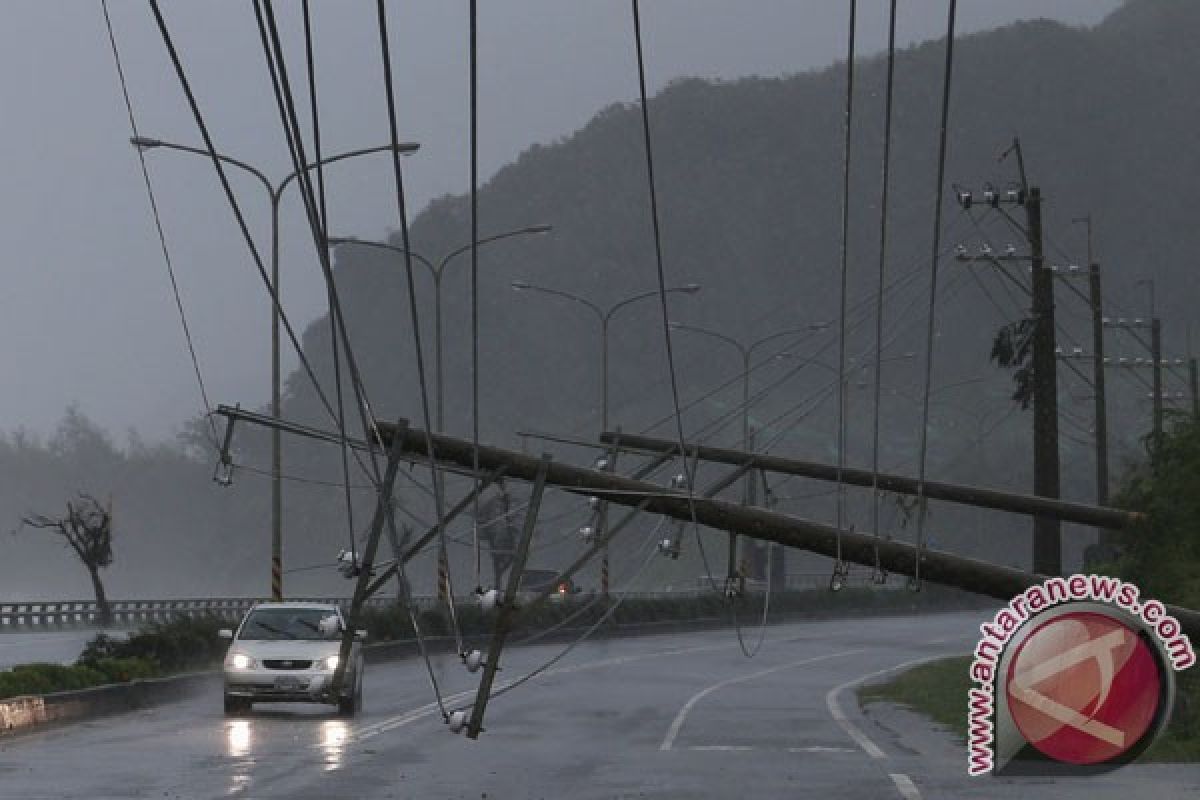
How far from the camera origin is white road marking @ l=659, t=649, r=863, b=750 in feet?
103

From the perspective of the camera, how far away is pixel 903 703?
4091 centimetres

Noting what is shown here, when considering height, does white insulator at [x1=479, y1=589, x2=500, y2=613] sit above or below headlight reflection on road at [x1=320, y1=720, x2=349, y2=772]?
above

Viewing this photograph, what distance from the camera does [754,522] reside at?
800 inches

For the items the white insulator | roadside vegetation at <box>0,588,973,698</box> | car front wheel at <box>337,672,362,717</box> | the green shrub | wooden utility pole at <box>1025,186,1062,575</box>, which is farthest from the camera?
the green shrub

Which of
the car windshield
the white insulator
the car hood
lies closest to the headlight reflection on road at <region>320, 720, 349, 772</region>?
the car hood

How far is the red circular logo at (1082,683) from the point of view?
14.3 meters

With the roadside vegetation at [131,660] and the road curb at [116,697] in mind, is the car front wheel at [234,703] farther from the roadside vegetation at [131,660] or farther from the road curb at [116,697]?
the roadside vegetation at [131,660]

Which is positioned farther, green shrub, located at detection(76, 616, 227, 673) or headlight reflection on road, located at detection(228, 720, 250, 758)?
green shrub, located at detection(76, 616, 227, 673)

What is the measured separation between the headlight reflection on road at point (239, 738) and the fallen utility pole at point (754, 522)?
8.17m

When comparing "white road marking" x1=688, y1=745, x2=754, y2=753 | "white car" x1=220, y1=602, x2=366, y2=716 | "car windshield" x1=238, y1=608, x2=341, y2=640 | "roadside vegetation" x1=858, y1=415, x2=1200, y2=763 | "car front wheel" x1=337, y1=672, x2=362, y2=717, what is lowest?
"car front wheel" x1=337, y1=672, x2=362, y2=717

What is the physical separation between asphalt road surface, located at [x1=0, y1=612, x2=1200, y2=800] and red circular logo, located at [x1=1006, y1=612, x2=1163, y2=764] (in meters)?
5.46

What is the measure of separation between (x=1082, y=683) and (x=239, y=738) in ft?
56.0

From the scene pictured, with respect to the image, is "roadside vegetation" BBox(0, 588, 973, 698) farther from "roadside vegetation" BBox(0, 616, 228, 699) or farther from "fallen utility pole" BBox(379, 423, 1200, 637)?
"fallen utility pole" BBox(379, 423, 1200, 637)

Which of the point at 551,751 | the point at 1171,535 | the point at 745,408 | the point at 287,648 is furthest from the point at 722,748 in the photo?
the point at 745,408
